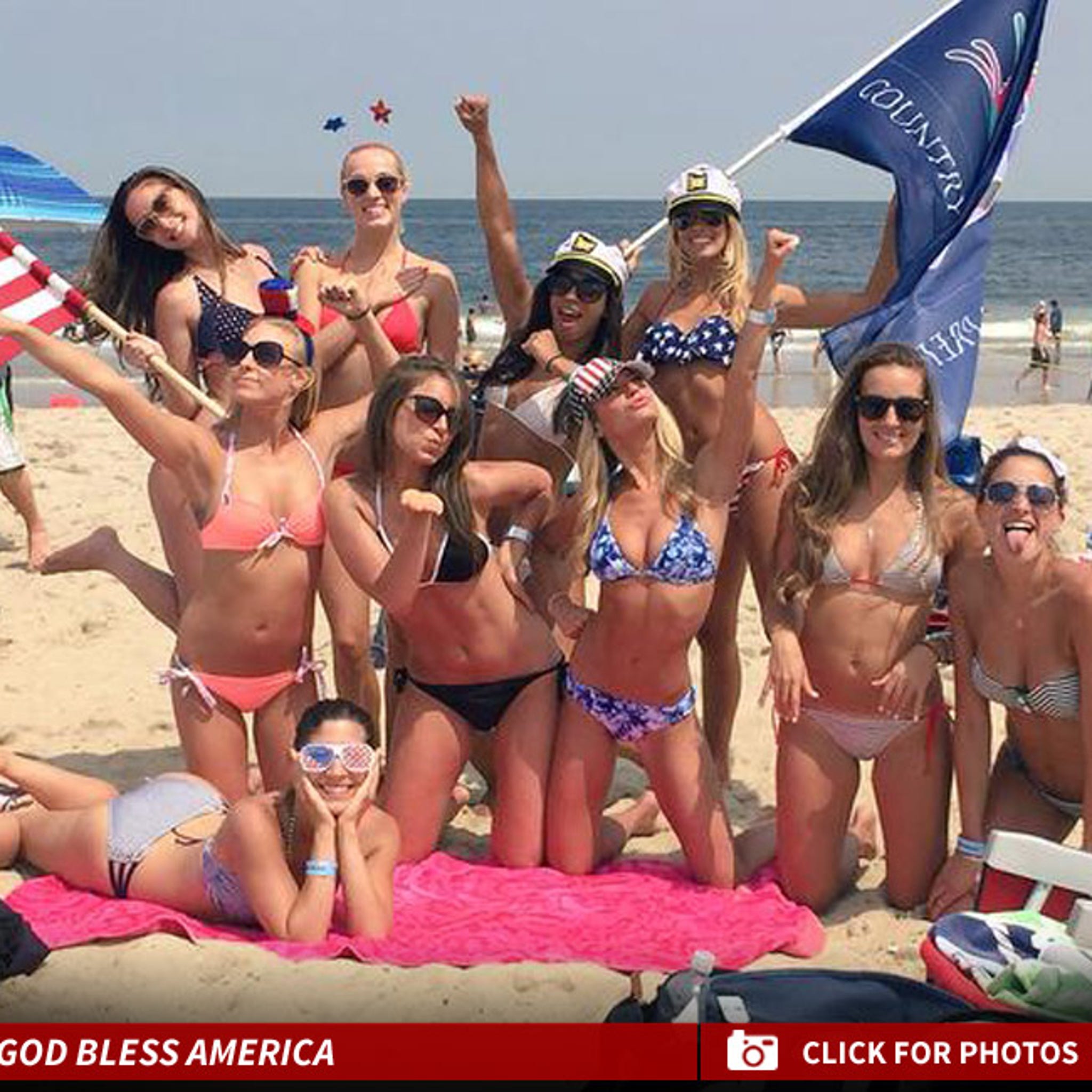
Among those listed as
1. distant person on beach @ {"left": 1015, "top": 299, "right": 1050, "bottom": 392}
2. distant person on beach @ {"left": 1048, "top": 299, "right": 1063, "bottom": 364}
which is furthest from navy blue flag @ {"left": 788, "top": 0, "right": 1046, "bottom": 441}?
distant person on beach @ {"left": 1048, "top": 299, "right": 1063, "bottom": 364}

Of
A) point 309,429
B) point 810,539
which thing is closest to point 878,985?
point 810,539

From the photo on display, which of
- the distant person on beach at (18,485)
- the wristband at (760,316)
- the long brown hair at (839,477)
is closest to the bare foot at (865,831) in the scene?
the long brown hair at (839,477)

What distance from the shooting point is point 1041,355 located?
848 inches

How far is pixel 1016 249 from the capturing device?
65000mm

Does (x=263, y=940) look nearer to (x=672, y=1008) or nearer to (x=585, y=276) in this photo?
(x=672, y=1008)

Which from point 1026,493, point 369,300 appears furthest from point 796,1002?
point 369,300

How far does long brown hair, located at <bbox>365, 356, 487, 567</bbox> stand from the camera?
186 inches

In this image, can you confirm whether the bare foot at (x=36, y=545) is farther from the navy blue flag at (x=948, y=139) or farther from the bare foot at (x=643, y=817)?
the navy blue flag at (x=948, y=139)

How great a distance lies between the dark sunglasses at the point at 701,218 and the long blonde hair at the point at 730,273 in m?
0.04

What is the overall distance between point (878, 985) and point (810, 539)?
163 centimetres

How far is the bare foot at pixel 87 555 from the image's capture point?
581 cm

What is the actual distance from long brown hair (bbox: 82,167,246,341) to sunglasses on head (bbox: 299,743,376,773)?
6.90 feet

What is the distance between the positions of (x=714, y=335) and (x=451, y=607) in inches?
52.3

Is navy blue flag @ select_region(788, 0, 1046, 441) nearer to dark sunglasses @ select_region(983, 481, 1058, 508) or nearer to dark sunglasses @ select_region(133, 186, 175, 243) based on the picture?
dark sunglasses @ select_region(983, 481, 1058, 508)
